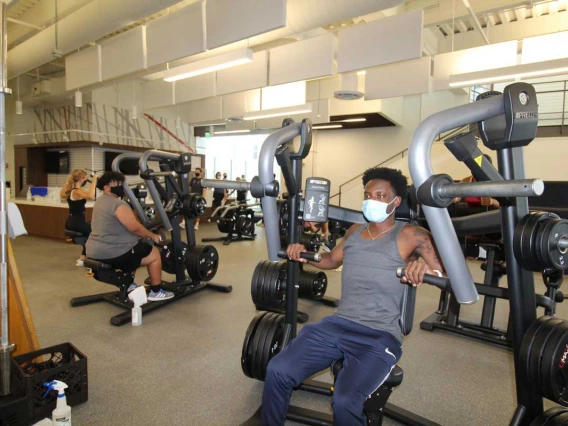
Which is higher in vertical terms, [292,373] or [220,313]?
[292,373]

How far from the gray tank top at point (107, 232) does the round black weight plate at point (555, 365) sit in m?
3.42

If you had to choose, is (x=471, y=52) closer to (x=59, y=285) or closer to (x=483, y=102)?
(x=483, y=102)

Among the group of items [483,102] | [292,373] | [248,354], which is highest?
[483,102]

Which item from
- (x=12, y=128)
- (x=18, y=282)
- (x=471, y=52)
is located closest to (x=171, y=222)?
(x=18, y=282)

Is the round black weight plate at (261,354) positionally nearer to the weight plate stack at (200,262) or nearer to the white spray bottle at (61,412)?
the white spray bottle at (61,412)

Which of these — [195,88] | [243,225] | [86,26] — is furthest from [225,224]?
[86,26]

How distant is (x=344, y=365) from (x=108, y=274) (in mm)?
2747

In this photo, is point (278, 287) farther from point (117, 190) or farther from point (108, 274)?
point (117, 190)

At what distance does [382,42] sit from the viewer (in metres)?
5.14

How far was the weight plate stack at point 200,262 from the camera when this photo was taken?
4238mm

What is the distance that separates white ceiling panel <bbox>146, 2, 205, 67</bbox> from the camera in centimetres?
529

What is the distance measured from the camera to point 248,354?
2.23 m

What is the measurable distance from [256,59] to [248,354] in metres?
5.88

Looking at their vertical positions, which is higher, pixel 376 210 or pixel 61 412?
pixel 376 210
